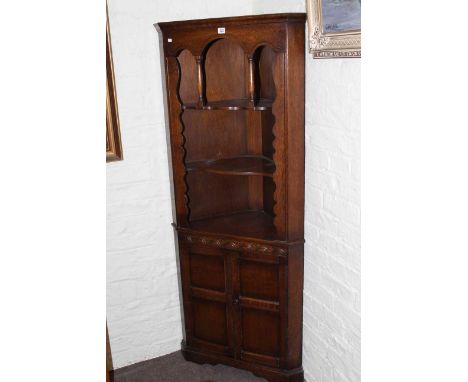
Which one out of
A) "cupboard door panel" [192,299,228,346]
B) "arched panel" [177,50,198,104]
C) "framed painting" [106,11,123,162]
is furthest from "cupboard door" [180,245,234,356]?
"arched panel" [177,50,198,104]

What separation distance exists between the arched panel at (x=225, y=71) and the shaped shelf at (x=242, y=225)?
62 centimetres

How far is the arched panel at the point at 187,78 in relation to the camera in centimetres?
228

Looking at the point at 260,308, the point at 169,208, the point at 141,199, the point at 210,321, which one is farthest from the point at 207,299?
the point at 141,199

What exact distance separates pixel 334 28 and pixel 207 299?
145cm

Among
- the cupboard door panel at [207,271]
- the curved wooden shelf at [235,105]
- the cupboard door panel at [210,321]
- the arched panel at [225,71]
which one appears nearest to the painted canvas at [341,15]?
the curved wooden shelf at [235,105]

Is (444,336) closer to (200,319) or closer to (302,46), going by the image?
(302,46)

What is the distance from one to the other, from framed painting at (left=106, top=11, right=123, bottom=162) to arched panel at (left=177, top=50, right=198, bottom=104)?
33cm

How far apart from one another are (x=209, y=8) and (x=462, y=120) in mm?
2020

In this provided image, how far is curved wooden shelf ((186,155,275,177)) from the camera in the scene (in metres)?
2.15

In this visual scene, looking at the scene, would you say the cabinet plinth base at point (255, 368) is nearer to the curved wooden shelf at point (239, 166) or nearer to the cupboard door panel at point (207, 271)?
the cupboard door panel at point (207, 271)

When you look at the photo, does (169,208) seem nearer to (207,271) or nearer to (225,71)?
(207,271)

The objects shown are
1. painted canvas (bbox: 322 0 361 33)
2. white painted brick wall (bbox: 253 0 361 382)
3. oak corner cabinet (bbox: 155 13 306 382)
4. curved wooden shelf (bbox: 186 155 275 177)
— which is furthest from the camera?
curved wooden shelf (bbox: 186 155 275 177)

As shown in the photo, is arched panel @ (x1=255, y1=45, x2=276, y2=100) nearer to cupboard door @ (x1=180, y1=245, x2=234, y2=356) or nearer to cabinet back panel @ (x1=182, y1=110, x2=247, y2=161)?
cabinet back panel @ (x1=182, y1=110, x2=247, y2=161)
